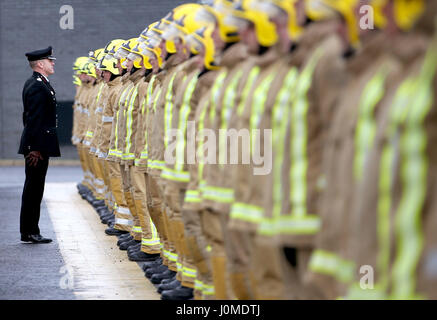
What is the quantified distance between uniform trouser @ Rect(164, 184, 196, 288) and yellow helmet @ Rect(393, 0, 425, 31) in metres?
4.05

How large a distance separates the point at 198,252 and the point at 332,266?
3219mm

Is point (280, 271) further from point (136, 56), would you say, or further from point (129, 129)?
point (136, 56)

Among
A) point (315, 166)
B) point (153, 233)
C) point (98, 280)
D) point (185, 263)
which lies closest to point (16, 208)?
point (153, 233)

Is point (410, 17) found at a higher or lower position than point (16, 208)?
higher

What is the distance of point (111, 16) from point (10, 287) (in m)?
18.7

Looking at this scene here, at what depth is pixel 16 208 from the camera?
1630 cm

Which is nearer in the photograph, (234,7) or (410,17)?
(410,17)

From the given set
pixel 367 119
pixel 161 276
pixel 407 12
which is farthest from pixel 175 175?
pixel 407 12

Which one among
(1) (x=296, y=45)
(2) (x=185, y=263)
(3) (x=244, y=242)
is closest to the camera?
(1) (x=296, y=45)

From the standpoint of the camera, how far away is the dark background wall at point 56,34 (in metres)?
26.5

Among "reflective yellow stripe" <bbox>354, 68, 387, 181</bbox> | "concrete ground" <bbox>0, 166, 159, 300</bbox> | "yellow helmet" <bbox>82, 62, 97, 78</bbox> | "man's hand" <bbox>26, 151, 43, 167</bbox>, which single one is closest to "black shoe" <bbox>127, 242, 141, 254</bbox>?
"concrete ground" <bbox>0, 166, 159, 300</bbox>

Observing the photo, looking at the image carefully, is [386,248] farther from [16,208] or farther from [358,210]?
[16,208]

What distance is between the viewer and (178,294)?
7750 millimetres

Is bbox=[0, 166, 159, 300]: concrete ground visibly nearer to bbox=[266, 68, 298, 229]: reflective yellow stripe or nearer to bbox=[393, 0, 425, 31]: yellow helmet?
bbox=[266, 68, 298, 229]: reflective yellow stripe
